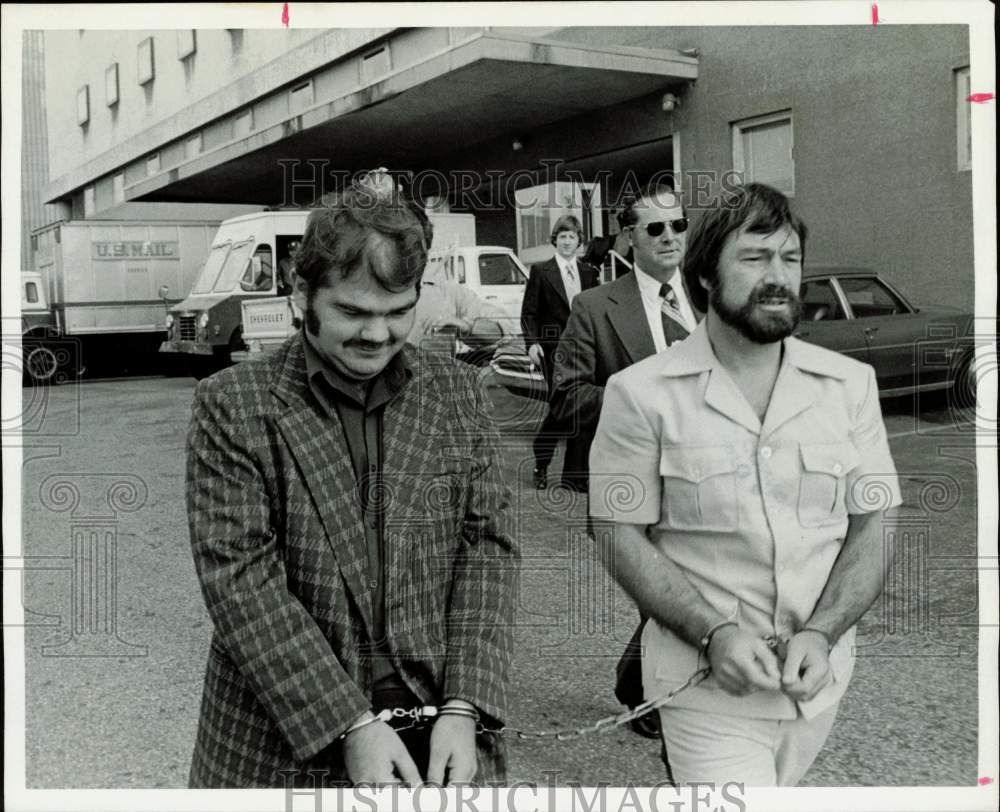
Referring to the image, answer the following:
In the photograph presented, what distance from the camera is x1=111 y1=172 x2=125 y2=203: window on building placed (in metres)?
3.39

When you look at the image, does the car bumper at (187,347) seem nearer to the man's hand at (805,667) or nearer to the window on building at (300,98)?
the window on building at (300,98)

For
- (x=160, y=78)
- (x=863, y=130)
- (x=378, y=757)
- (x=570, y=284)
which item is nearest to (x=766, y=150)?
(x=863, y=130)

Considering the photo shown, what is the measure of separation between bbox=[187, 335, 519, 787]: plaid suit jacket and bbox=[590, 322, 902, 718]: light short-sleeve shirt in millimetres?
402

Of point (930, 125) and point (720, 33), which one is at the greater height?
point (720, 33)

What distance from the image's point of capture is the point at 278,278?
13.4ft

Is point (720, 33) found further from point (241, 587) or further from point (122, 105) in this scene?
point (241, 587)

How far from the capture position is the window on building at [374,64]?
2.80 meters

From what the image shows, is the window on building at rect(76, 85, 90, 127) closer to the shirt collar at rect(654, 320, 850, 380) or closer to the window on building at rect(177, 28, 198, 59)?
the window on building at rect(177, 28, 198, 59)

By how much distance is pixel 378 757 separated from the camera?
154cm

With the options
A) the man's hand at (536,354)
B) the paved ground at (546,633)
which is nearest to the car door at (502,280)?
the man's hand at (536,354)

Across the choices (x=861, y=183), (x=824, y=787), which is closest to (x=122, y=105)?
(x=861, y=183)

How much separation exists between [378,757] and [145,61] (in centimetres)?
198

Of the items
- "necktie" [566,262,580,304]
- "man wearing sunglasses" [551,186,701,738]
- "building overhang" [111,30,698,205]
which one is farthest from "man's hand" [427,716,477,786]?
"building overhang" [111,30,698,205]

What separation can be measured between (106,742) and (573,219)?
184 cm
